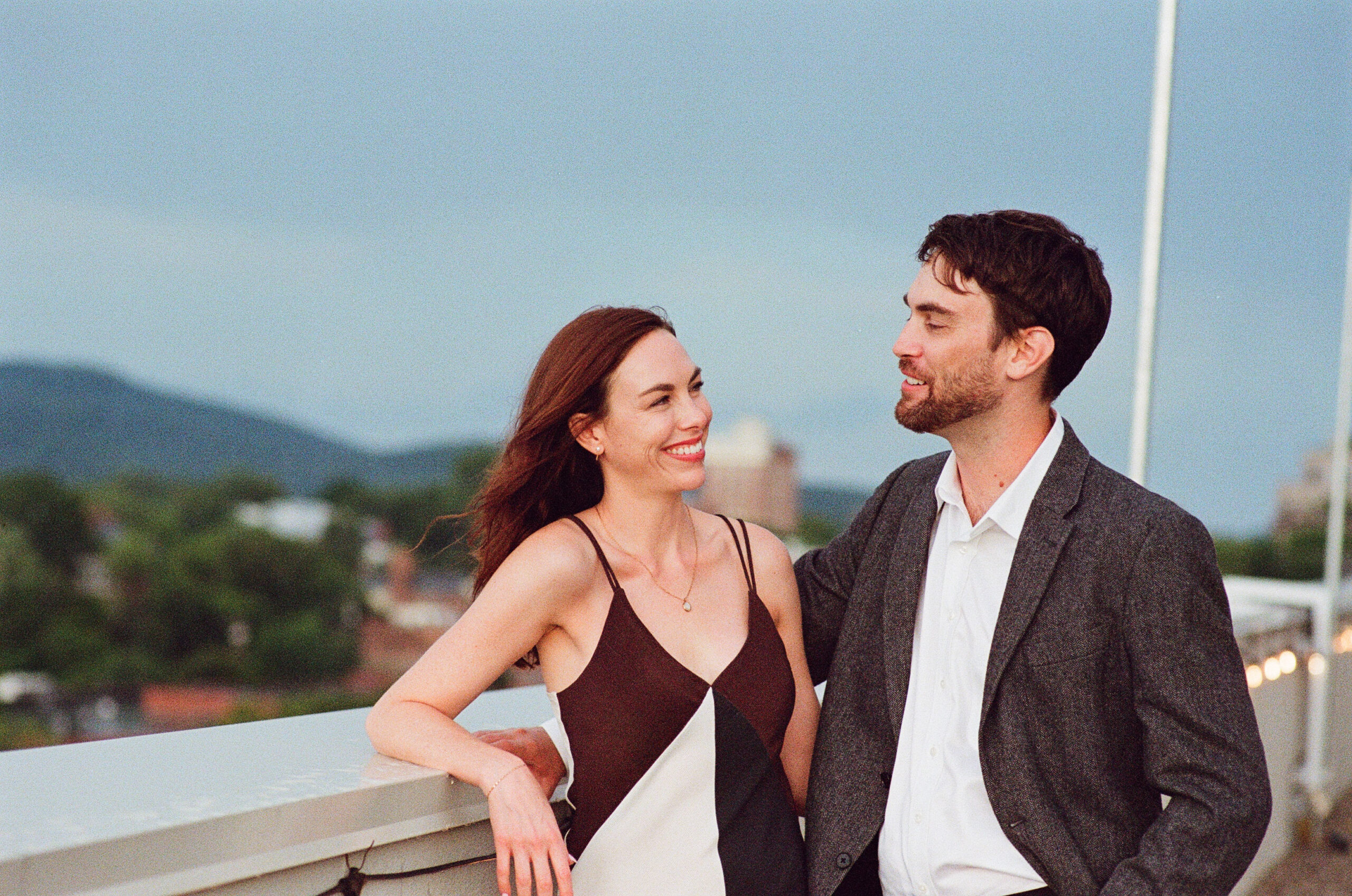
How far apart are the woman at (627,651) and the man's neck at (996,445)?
300 mm

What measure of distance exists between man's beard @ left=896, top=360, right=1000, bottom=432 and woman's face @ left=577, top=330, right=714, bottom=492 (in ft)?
0.92

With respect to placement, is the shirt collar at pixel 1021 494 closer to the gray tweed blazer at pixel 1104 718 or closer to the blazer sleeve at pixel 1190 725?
the gray tweed blazer at pixel 1104 718

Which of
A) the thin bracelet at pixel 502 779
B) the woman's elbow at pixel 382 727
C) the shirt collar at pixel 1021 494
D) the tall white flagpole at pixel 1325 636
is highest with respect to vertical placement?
the shirt collar at pixel 1021 494

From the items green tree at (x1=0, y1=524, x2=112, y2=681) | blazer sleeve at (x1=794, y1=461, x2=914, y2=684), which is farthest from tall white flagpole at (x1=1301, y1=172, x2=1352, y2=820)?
green tree at (x1=0, y1=524, x2=112, y2=681)

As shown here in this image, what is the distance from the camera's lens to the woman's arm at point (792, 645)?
1790 mm

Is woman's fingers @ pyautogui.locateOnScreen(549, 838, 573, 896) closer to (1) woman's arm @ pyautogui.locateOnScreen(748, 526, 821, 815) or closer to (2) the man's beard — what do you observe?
(1) woman's arm @ pyautogui.locateOnScreen(748, 526, 821, 815)

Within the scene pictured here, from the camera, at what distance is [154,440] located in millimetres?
63938

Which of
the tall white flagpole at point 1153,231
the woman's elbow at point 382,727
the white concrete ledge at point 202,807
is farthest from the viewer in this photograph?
the tall white flagpole at point 1153,231

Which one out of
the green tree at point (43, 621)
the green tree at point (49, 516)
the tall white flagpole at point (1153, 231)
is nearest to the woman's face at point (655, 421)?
the tall white flagpole at point (1153, 231)

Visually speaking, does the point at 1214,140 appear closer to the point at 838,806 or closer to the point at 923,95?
the point at 923,95

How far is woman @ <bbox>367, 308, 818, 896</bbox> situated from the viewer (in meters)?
1.54

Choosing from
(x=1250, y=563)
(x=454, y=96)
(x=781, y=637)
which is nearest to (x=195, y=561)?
(x=454, y=96)

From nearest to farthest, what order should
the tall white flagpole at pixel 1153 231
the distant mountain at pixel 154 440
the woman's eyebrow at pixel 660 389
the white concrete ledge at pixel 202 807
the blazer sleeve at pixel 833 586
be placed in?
the white concrete ledge at pixel 202 807 → the woman's eyebrow at pixel 660 389 → the blazer sleeve at pixel 833 586 → the tall white flagpole at pixel 1153 231 → the distant mountain at pixel 154 440

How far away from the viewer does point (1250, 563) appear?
15.5 metres
